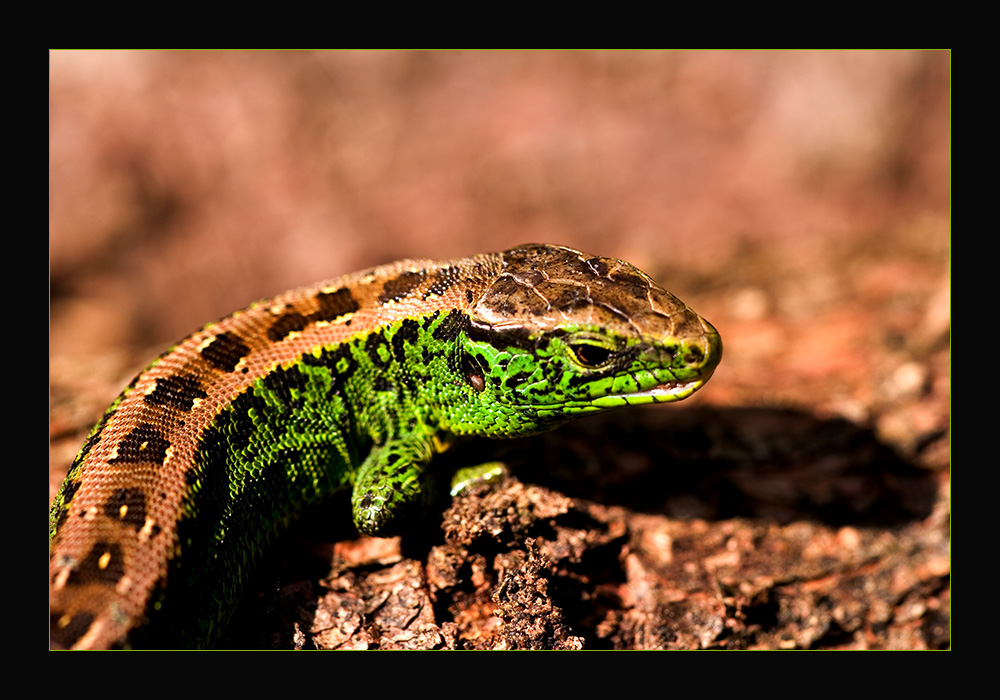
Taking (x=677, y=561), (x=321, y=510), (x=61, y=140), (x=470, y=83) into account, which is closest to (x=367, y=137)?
(x=470, y=83)

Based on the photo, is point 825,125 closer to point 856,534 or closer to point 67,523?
point 856,534

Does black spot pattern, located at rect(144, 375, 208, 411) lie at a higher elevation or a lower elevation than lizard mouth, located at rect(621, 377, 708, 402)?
lower

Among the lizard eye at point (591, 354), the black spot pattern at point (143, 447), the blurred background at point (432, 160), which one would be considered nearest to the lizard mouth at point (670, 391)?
the lizard eye at point (591, 354)

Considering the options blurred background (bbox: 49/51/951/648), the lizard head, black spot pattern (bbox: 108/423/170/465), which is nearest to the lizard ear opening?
the lizard head

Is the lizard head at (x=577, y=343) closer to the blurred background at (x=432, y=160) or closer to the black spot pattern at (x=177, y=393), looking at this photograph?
the black spot pattern at (x=177, y=393)

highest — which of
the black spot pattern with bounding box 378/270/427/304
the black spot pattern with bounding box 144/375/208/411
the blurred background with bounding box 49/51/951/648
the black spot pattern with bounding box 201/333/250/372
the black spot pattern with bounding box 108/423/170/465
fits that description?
the blurred background with bounding box 49/51/951/648

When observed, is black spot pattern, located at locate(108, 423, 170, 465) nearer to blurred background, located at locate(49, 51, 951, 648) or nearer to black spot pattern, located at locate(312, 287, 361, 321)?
black spot pattern, located at locate(312, 287, 361, 321)
